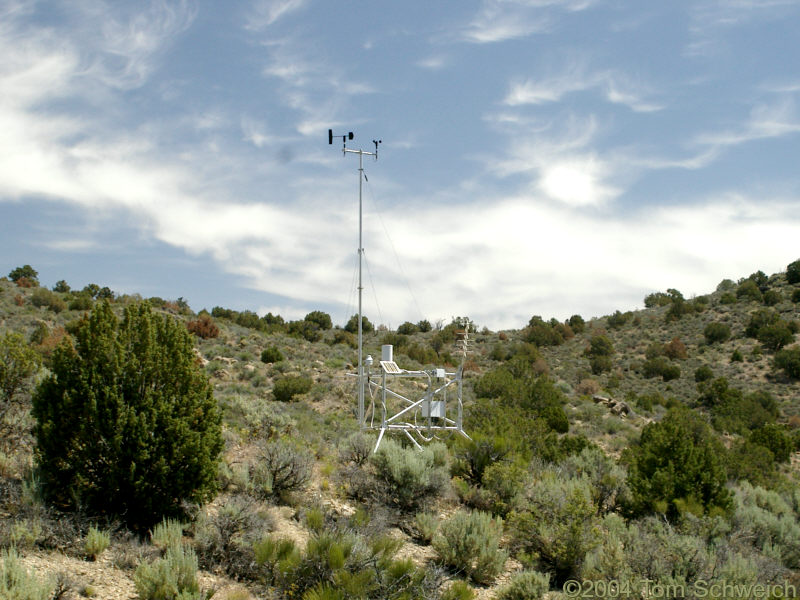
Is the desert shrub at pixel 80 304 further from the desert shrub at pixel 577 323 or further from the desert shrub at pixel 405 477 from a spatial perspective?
the desert shrub at pixel 577 323

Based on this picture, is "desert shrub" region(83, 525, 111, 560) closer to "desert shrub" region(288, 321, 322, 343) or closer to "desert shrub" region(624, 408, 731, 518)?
"desert shrub" region(624, 408, 731, 518)

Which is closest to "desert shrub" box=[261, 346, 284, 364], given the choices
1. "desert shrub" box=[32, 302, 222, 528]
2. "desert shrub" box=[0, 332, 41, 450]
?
"desert shrub" box=[0, 332, 41, 450]

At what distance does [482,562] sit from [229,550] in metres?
3.65

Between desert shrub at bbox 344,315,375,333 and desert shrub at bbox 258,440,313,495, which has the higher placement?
desert shrub at bbox 344,315,375,333

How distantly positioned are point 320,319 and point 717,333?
2992 centimetres

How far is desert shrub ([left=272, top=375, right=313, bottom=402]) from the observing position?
2312cm

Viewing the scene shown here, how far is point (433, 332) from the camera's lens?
50875 mm

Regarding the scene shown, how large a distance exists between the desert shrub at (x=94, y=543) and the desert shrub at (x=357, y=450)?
553 centimetres

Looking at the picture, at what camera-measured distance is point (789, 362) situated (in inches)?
1515

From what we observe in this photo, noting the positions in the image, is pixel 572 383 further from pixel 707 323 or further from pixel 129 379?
pixel 129 379

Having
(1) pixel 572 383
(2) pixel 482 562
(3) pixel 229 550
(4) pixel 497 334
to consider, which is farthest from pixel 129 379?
(4) pixel 497 334

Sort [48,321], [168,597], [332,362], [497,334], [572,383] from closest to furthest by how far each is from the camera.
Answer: [168,597]
[48,321]
[332,362]
[572,383]
[497,334]

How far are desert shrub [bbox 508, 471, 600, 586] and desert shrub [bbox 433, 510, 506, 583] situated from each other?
74 cm

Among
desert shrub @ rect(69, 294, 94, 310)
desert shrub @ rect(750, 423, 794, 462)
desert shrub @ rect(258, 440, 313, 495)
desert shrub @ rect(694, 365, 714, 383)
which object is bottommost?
desert shrub @ rect(750, 423, 794, 462)
